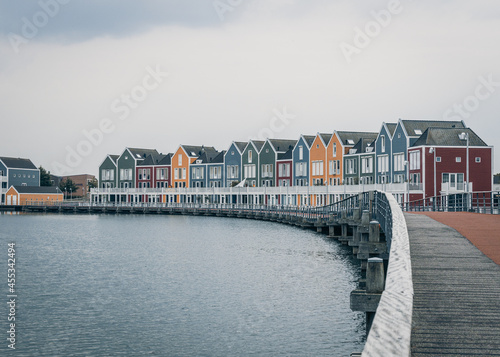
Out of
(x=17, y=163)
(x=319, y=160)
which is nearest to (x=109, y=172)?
(x=17, y=163)

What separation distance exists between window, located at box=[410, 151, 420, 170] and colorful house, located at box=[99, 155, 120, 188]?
7953 centimetres

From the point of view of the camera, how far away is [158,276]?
1339 inches

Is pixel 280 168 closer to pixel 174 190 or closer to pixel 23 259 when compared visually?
pixel 174 190

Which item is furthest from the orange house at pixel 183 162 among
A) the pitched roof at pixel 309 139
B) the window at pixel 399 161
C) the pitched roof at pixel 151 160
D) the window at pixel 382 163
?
the window at pixel 399 161

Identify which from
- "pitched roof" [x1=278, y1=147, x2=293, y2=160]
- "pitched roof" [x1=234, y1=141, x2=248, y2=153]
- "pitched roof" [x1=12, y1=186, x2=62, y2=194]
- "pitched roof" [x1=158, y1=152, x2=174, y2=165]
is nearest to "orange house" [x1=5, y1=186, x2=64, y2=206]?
"pitched roof" [x1=12, y1=186, x2=62, y2=194]

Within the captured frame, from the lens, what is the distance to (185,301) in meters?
26.2

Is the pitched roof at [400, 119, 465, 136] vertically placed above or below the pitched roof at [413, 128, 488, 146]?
above

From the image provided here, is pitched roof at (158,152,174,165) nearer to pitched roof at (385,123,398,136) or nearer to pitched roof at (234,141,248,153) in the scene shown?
pitched roof at (234,141,248,153)

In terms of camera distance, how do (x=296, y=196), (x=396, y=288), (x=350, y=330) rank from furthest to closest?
(x=296, y=196) → (x=350, y=330) → (x=396, y=288)

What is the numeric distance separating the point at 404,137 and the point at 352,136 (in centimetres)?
1791

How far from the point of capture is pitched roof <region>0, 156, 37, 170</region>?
15851 centimetres

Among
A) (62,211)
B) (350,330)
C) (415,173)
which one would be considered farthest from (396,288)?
(62,211)

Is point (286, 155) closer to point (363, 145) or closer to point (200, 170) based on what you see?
point (363, 145)

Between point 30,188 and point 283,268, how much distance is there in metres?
129
